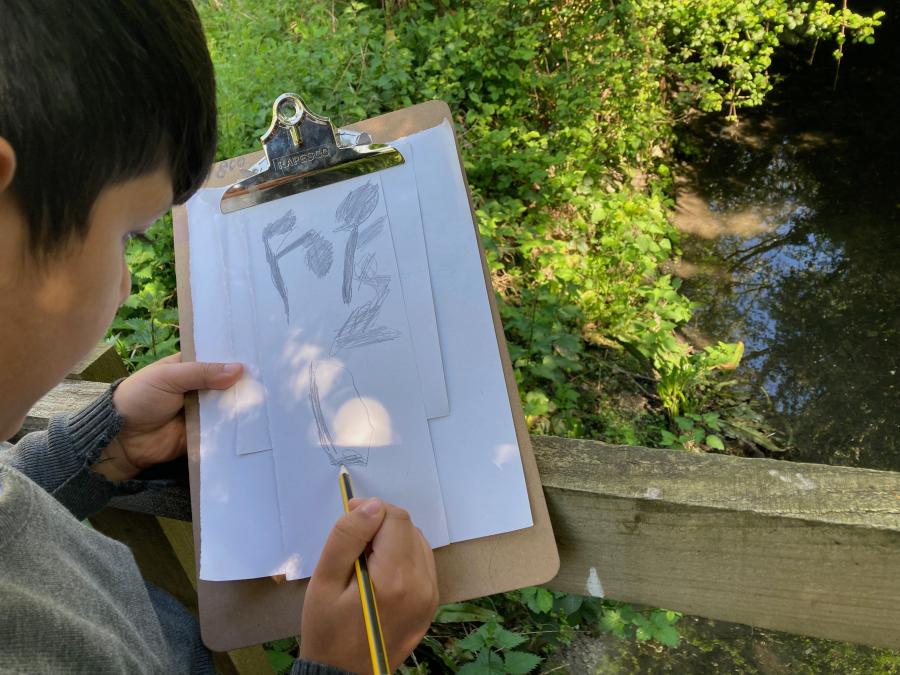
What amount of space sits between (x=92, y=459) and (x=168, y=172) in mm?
445

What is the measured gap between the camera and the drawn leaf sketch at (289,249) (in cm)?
89

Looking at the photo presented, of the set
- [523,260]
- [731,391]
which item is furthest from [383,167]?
[731,391]

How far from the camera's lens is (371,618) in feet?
2.18

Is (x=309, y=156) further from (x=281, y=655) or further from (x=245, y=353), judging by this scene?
(x=281, y=655)

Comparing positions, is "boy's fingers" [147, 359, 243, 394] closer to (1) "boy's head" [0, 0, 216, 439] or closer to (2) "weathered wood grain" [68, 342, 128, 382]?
(1) "boy's head" [0, 0, 216, 439]

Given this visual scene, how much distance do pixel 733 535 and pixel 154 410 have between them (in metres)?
0.73

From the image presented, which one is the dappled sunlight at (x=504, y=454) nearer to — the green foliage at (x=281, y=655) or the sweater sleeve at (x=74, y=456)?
the sweater sleeve at (x=74, y=456)

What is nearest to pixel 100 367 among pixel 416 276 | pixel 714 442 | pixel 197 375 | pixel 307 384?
pixel 197 375

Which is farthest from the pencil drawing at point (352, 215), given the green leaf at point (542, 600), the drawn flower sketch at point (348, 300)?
the green leaf at point (542, 600)

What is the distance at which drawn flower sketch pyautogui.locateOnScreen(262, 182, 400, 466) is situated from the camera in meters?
0.82

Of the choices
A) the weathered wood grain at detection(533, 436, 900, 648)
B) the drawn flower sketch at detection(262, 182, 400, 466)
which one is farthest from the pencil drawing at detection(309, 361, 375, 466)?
the weathered wood grain at detection(533, 436, 900, 648)

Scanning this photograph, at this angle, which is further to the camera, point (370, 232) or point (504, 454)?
point (370, 232)

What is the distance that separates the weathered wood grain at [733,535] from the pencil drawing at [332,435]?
0.22 m

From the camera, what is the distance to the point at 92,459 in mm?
886
